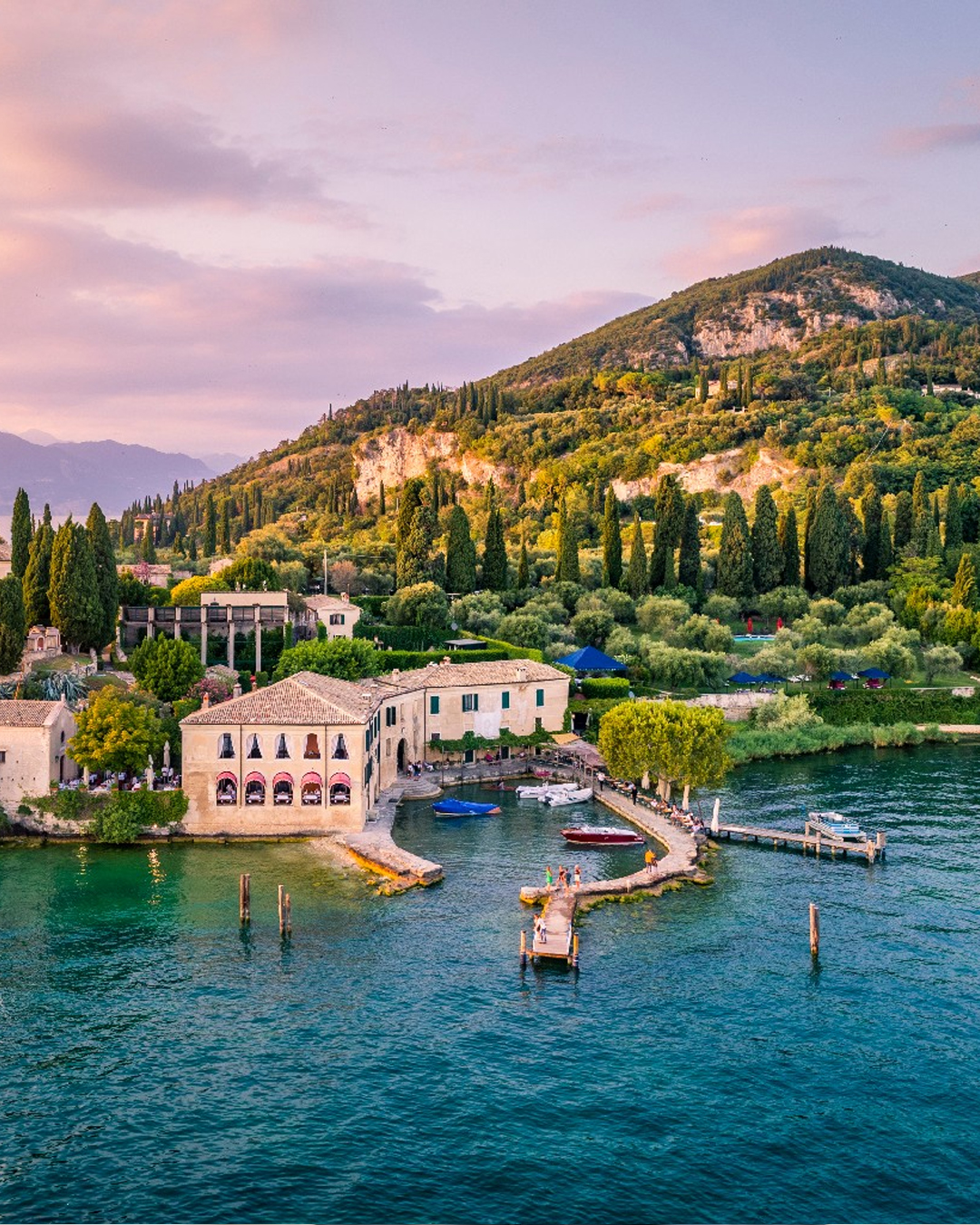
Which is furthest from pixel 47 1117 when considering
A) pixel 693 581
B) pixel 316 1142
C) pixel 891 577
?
pixel 891 577

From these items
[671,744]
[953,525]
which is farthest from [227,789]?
[953,525]

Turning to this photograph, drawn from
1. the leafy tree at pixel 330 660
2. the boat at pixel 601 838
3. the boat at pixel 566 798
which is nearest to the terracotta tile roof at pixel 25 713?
the leafy tree at pixel 330 660

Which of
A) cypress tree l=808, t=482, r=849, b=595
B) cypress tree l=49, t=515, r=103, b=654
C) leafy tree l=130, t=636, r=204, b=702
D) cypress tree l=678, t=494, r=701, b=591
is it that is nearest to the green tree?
cypress tree l=678, t=494, r=701, b=591

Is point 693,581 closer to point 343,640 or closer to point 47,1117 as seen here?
point 343,640

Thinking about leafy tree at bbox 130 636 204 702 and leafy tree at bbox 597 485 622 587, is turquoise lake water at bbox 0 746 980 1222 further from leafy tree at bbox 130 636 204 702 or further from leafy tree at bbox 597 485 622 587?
leafy tree at bbox 597 485 622 587

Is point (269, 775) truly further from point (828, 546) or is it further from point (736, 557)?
point (828, 546)

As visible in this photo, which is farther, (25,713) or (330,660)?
(330,660)

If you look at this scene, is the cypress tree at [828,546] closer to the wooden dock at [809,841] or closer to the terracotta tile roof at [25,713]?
the wooden dock at [809,841]
